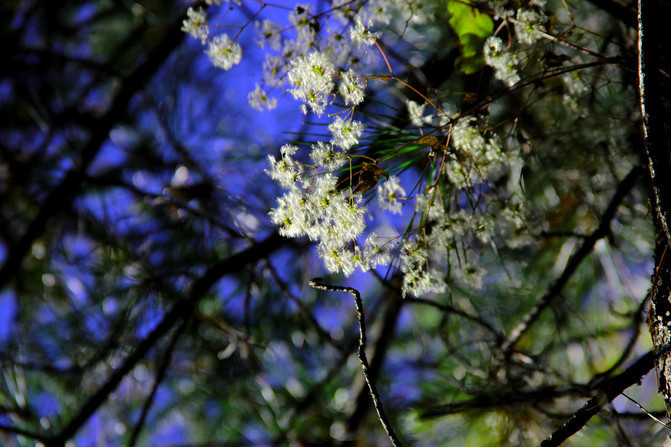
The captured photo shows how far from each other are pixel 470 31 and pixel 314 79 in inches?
9.4

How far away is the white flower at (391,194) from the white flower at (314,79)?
0.11m

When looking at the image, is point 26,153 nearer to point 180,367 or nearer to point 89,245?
point 89,245

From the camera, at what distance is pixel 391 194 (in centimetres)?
48

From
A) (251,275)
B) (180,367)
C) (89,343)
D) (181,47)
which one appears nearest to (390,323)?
(251,275)

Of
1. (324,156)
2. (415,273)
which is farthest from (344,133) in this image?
(415,273)

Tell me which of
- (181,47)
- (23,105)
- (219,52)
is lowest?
(219,52)

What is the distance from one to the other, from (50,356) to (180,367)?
0.33 metres

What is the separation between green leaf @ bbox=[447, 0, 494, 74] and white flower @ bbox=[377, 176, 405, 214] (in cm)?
17

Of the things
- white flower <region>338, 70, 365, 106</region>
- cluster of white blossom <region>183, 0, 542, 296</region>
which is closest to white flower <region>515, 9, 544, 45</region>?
cluster of white blossom <region>183, 0, 542, 296</region>

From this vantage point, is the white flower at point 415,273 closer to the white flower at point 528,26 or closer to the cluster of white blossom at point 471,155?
the cluster of white blossom at point 471,155

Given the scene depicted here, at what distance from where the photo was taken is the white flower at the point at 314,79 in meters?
0.42

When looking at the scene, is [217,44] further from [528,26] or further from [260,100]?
[528,26]

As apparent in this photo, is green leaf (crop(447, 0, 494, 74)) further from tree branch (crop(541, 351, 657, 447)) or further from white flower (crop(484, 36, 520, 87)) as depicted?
tree branch (crop(541, 351, 657, 447))

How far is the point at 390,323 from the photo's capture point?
105 cm
